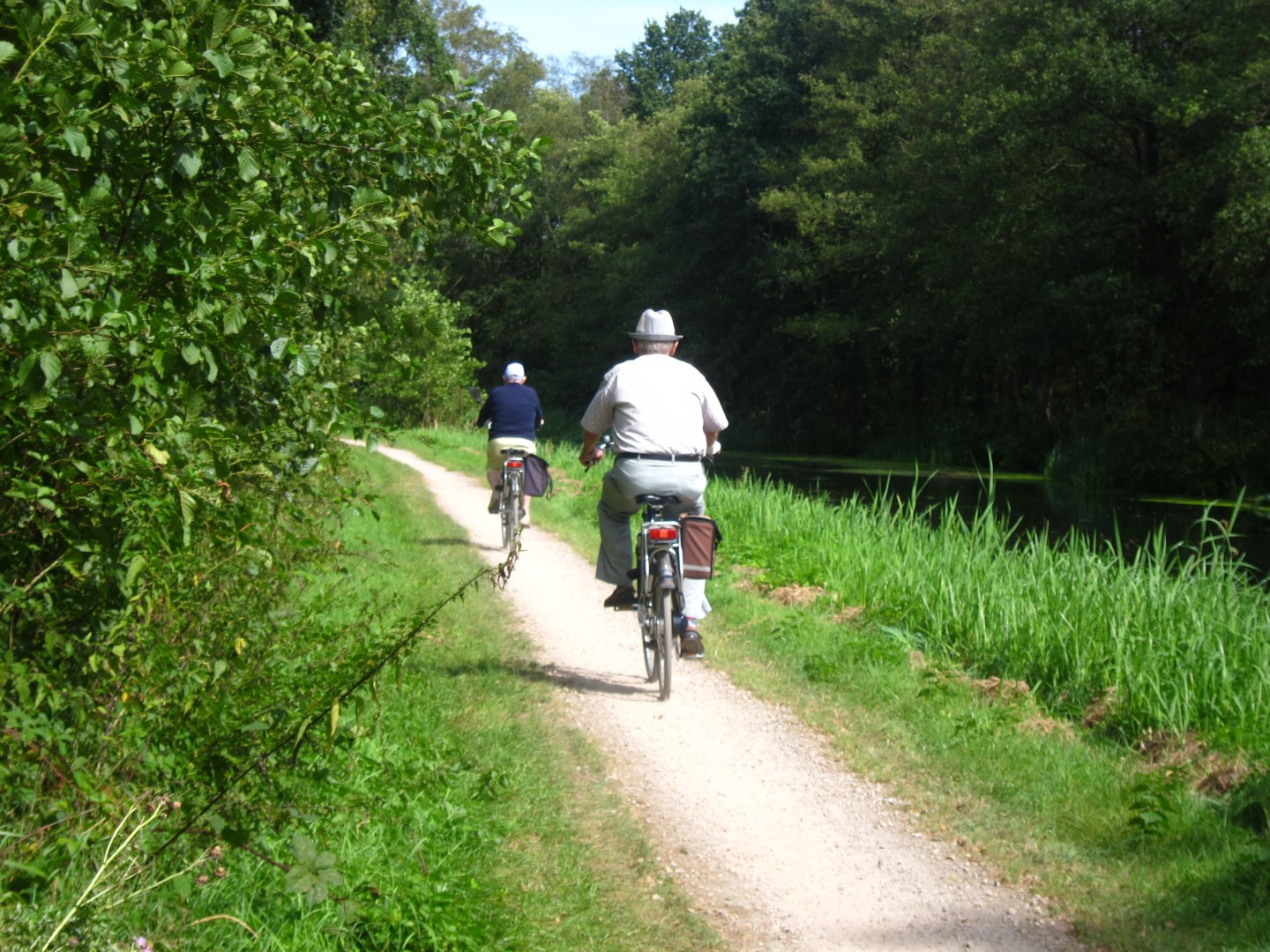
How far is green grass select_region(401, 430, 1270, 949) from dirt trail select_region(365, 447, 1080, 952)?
0.62 ft

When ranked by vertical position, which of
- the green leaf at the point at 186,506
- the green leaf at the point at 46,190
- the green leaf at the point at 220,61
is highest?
the green leaf at the point at 220,61

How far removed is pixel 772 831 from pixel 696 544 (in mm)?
2022

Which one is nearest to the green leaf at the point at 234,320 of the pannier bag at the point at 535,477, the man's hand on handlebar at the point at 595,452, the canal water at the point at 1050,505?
the man's hand on handlebar at the point at 595,452

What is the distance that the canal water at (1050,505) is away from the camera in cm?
1628

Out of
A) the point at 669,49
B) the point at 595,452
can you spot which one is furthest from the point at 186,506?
the point at 669,49

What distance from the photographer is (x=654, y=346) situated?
7129 millimetres

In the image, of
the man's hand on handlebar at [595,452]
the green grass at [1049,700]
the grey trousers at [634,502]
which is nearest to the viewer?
the green grass at [1049,700]

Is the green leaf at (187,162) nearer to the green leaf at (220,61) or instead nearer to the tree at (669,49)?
the green leaf at (220,61)

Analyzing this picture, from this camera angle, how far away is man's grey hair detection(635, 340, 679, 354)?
7113 millimetres

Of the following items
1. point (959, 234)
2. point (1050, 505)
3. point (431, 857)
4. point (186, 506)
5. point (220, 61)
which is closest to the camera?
point (186, 506)

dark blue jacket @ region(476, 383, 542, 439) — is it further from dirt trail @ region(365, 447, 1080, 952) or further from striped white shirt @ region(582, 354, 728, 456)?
striped white shirt @ region(582, 354, 728, 456)

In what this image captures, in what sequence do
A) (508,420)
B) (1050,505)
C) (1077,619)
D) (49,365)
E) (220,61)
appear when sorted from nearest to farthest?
(49,365)
(220,61)
(1077,619)
(508,420)
(1050,505)

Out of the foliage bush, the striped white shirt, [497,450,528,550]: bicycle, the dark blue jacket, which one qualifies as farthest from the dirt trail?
the dark blue jacket

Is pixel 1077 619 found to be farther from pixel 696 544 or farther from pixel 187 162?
pixel 187 162
